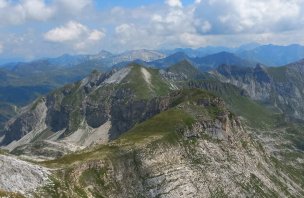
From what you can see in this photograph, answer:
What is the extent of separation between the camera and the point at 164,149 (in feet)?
655

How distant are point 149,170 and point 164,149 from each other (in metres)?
16.4

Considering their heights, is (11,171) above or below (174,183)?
above

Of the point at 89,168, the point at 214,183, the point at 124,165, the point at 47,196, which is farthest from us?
the point at 214,183

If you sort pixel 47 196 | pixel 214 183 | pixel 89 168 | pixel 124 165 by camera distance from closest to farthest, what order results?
pixel 47 196, pixel 89 168, pixel 124 165, pixel 214 183

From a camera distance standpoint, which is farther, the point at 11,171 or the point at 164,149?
the point at 164,149

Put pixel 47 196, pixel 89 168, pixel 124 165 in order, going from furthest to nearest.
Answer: pixel 124 165, pixel 89 168, pixel 47 196

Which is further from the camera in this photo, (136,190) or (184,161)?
(184,161)

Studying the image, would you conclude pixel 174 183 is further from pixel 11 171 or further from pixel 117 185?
pixel 11 171

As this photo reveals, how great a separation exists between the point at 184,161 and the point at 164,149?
9.55 meters

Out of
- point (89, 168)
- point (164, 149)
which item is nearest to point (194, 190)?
point (164, 149)

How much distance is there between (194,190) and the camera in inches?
7343

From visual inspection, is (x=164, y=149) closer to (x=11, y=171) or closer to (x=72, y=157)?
(x=72, y=157)

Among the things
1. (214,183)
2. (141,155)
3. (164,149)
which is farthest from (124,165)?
(214,183)

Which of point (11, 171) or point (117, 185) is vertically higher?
point (11, 171)
